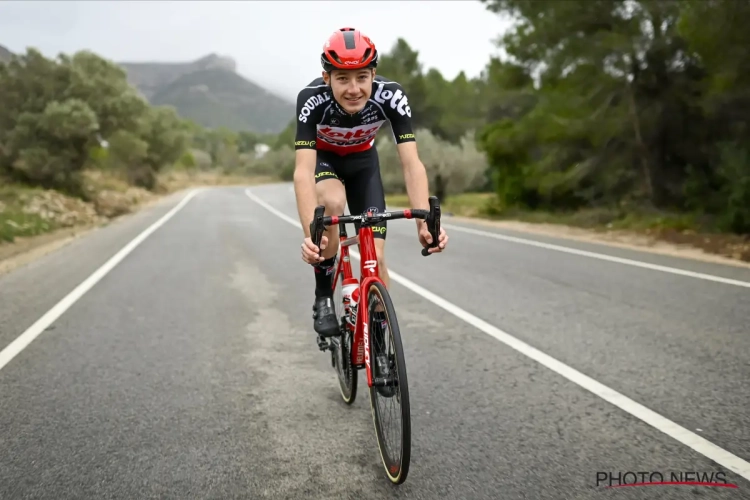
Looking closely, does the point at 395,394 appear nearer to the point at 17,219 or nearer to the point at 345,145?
the point at 345,145

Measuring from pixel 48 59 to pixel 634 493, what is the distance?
27048 millimetres

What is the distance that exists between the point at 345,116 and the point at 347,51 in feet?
1.54

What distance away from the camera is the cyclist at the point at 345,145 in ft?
11.1

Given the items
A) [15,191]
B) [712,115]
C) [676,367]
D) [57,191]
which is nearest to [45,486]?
[676,367]

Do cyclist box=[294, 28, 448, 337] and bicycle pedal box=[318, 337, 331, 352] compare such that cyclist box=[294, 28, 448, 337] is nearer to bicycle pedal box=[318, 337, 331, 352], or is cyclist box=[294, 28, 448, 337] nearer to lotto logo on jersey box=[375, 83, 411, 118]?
lotto logo on jersey box=[375, 83, 411, 118]

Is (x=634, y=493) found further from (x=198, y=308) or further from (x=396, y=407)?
(x=198, y=308)

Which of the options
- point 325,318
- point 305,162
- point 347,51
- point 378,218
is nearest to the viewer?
point 378,218

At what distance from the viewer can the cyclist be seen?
3387 mm

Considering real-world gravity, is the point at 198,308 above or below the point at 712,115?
below

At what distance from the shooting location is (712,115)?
15023 millimetres

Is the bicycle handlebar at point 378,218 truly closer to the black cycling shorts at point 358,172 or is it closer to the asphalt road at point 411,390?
the black cycling shorts at point 358,172

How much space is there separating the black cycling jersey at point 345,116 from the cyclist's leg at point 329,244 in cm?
21

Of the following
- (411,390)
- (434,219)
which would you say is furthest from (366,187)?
(411,390)

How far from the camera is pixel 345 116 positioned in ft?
12.3
